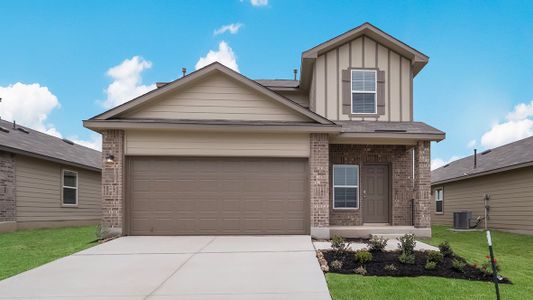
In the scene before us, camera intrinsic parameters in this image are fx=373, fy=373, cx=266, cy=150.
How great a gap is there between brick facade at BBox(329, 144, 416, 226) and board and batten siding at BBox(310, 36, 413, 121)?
103 cm

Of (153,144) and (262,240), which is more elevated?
(153,144)

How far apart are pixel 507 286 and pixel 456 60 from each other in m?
12.4

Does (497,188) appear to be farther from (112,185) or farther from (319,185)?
(112,185)

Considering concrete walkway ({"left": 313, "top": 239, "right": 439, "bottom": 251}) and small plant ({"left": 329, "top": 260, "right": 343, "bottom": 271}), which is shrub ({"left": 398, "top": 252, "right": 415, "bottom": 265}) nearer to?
small plant ({"left": 329, "top": 260, "right": 343, "bottom": 271})

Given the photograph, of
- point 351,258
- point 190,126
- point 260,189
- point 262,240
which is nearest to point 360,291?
point 351,258

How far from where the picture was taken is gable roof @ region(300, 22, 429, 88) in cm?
1243

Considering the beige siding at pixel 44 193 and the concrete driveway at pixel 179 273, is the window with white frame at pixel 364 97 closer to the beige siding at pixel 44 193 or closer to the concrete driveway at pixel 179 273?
the concrete driveway at pixel 179 273

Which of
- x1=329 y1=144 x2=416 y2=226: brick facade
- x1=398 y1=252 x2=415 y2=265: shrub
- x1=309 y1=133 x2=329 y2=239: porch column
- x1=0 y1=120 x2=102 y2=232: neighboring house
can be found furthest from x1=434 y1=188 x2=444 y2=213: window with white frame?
x1=0 y1=120 x2=102 y2=232: neighboring house

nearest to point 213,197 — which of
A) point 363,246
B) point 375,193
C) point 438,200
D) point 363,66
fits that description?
point 363,246

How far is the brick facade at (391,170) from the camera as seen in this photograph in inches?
483

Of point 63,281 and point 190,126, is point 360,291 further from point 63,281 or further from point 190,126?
point 190,126

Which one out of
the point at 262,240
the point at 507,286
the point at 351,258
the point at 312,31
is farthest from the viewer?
the point at 312,31

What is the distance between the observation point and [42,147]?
1603 centimetres

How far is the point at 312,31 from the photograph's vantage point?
57.4 ft
